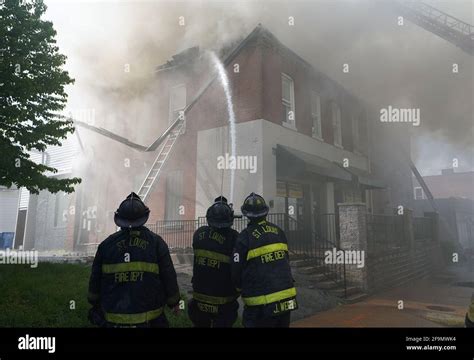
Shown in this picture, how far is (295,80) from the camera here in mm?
12055

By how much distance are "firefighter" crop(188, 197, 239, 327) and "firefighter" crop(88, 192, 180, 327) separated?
1.68 feet

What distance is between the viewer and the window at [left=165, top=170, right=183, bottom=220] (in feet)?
37.8

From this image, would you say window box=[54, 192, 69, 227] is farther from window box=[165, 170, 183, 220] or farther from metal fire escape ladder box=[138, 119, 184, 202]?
window box=[165, 170, 183, 220]

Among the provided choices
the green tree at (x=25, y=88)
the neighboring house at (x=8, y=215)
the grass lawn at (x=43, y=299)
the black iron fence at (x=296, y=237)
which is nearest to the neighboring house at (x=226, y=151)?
the black iron fence at (x=296, y=237)

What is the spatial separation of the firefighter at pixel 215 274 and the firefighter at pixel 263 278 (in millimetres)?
253

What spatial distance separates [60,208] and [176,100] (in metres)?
6.81

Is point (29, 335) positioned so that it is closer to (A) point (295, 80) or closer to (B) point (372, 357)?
(B) point (372, 357)

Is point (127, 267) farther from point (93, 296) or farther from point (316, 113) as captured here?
point (316, 113)

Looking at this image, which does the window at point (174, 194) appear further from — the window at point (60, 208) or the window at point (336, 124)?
the window at point (336, 124)

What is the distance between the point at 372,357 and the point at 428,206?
20.8m

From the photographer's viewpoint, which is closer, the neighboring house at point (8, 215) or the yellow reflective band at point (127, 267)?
the yellow reflective band at point (127, 267)

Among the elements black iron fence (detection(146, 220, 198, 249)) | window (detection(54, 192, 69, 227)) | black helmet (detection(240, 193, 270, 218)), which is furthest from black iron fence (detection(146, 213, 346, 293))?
window (detection(54, 192, 69, 227))

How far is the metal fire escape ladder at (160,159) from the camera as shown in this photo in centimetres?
1118

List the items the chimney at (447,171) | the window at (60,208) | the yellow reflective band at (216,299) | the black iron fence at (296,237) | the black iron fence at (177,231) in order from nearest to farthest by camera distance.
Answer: the yellow reflective band at (216,299) → the black iron fence at (296,237) → the black iron fence at (177,231) → the window at (60,208) → the chimney at (447,171)
